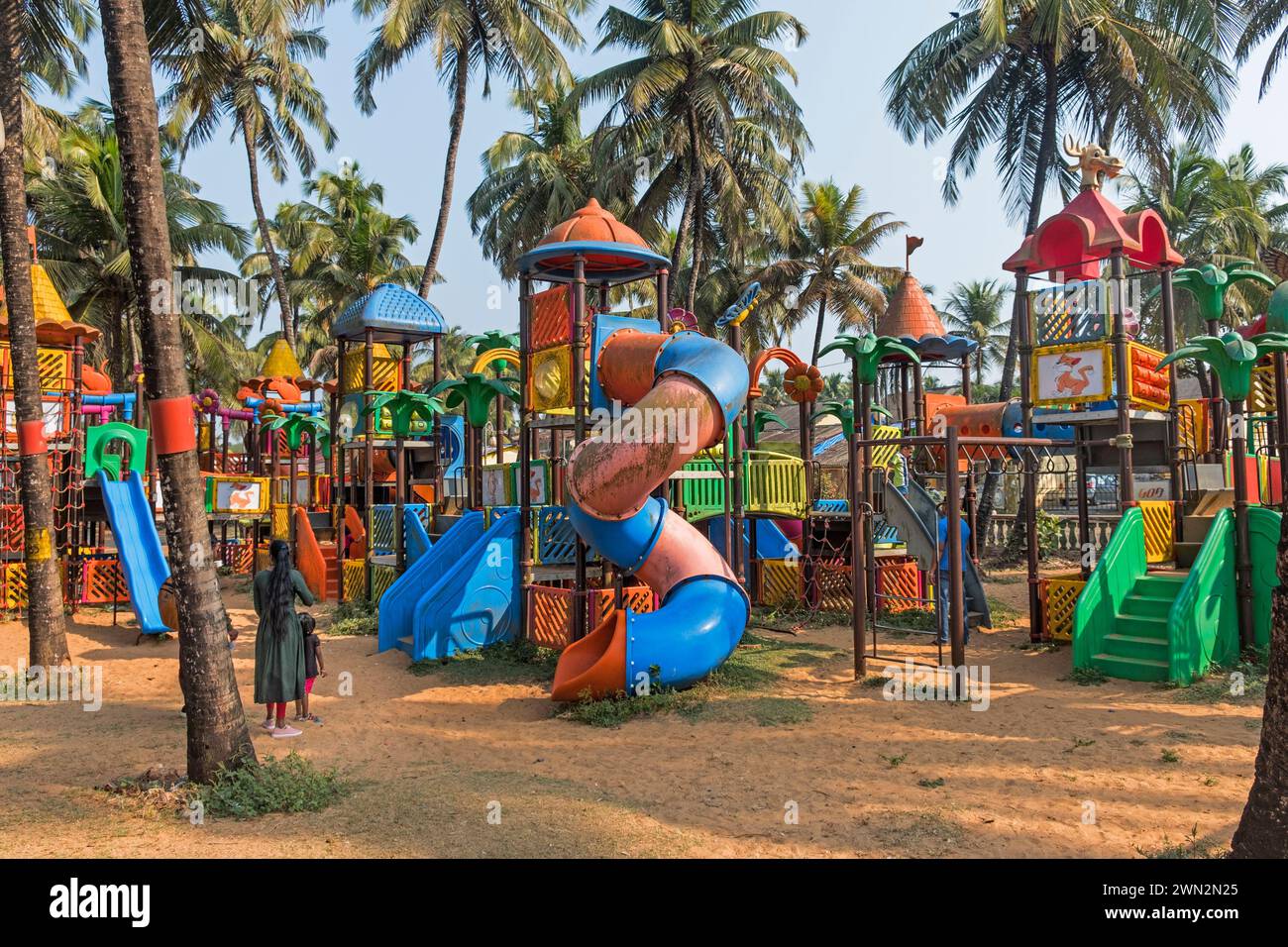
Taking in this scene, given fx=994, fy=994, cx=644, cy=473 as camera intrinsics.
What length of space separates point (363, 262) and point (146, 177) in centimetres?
3440

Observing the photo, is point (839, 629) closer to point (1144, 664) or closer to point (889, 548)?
point (889, 548)

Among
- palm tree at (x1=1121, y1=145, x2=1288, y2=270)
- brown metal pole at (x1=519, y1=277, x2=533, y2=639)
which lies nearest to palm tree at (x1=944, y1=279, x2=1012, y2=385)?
palm tree at (x1=1121, y1=145, x2=1288, y2=270)

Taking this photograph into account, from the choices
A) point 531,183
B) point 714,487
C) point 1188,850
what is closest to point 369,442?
point 714,487

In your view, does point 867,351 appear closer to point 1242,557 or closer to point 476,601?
point 1242,557

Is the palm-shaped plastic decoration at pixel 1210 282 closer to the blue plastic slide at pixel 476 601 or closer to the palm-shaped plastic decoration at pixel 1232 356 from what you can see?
the palm-shaped plastic decoration at pixel 1232 356

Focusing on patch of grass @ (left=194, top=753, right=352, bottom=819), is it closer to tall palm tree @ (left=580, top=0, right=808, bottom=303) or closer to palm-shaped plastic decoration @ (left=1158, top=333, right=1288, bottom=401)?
palm-shaped plastic decoration @ (left=1158, top=333, right=1288, bottom=401)

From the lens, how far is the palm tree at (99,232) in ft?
92.9

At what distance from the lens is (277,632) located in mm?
8445

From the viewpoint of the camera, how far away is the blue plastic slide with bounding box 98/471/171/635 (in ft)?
46.0

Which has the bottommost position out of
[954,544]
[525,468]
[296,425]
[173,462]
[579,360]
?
[954,544]

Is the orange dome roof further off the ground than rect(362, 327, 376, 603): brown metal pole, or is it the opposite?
the orange dome roof

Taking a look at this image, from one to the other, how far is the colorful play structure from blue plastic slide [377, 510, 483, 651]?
0.14 feet

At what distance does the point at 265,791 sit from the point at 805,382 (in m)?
12.4

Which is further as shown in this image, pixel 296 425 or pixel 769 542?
pixel 296 425
